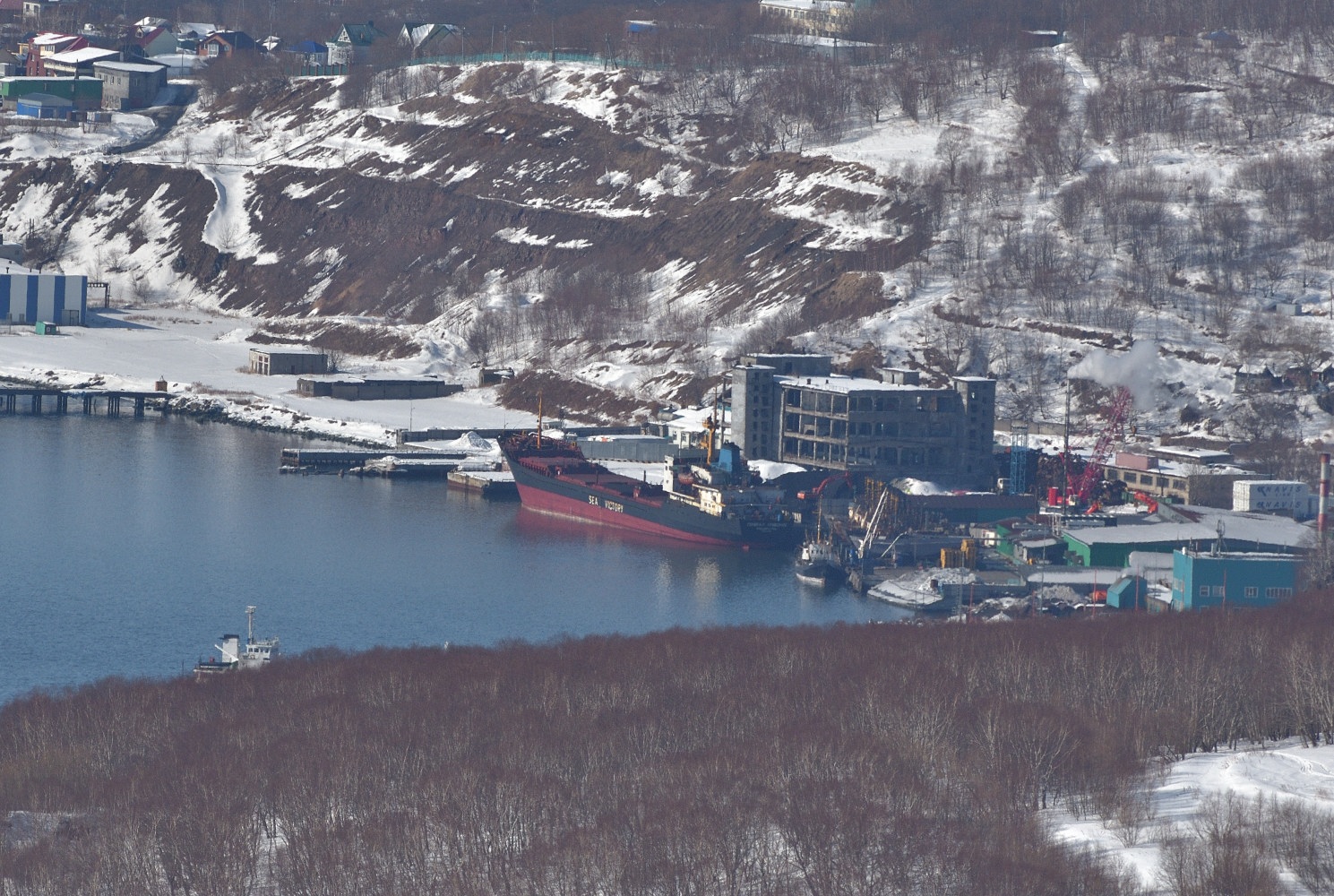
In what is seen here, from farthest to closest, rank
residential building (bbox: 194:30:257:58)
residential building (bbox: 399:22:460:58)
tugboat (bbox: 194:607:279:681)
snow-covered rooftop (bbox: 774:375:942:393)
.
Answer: residential building (bbox: 194:30:257:58)
residential building (bbox: 399:22:460:58)
snow-covered rooftop (bbox: 774:375:942:393)
tugboat (bbox: 194:607:279:681)

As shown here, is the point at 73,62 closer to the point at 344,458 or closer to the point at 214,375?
the point at 214,375

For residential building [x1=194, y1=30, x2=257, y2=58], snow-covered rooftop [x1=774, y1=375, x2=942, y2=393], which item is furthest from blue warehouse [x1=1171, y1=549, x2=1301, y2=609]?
residential building [x1=194, y1=30, x2=257, y2=58]

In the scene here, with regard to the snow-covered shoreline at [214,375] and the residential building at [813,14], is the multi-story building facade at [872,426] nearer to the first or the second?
the snow-covered shoreline at [214,375]

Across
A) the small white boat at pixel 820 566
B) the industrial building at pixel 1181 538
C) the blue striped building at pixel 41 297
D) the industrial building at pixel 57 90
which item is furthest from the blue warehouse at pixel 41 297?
the industrial building at pixel 1181 538

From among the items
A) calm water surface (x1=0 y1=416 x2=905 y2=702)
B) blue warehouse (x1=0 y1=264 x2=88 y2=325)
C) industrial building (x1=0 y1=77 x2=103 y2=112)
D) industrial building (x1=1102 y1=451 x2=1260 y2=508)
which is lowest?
calm water surface (x1=0 y1=416 x2=905 y2=702)

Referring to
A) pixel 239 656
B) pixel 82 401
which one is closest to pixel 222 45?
pixel 82 401

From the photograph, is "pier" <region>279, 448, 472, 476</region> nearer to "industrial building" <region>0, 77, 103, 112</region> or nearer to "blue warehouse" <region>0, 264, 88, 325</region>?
"blue warehouse" <region>0, 264, 88, 325</region>
